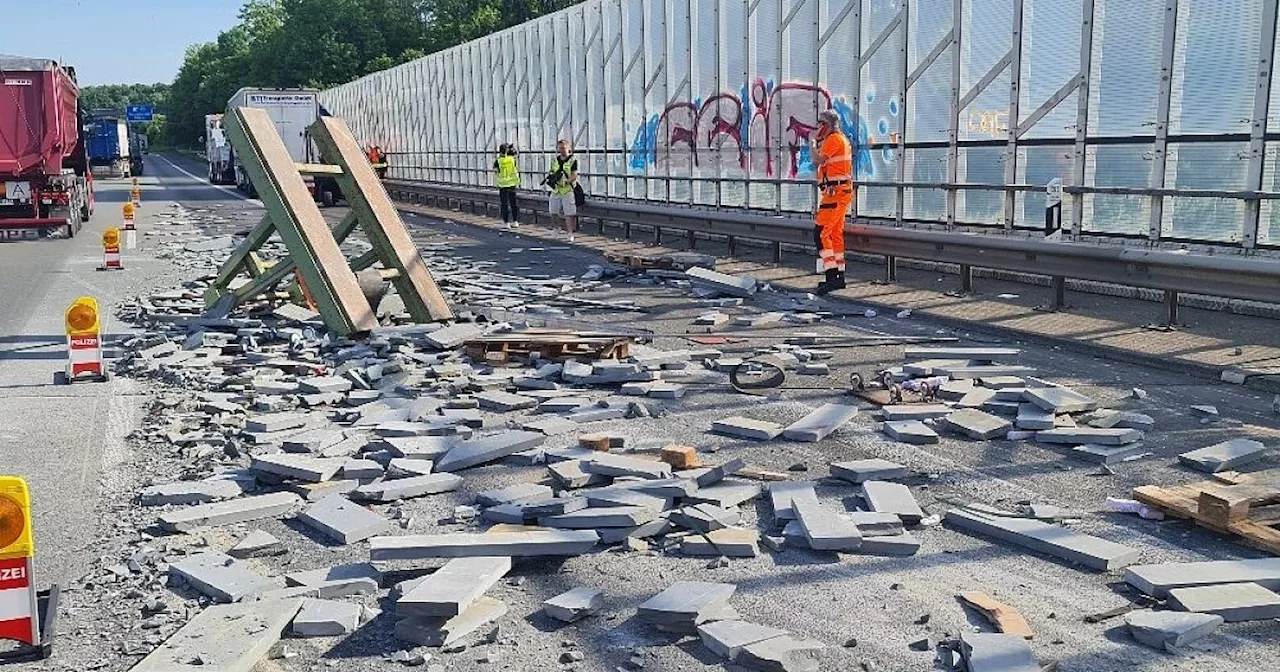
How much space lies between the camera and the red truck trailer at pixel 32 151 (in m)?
25.7

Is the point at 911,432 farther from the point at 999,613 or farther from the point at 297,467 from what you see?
the point at 297,467

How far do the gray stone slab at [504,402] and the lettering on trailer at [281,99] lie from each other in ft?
114

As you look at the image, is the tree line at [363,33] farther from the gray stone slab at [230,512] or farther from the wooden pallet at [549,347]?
the gray stone slab at [230,512]

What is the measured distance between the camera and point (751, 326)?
1158 centimetres

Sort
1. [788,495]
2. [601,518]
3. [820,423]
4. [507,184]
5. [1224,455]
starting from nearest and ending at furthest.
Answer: [601,518] → [788,495] → [1224,455] → [820,423] → [507,184]

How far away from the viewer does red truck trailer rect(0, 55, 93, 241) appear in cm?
2566

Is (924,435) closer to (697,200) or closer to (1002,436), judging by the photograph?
(1002,436)

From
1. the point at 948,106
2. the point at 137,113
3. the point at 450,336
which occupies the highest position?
the point at 137,113

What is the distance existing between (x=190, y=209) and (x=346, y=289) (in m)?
28.1

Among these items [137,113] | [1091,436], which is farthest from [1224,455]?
[137,113]

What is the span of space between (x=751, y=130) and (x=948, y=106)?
5.30 m

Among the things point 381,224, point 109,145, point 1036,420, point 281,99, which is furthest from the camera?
point 109,145

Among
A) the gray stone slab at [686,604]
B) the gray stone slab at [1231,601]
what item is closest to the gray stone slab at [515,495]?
the gray stone slab at [686,604]

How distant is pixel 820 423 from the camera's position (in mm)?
7270
